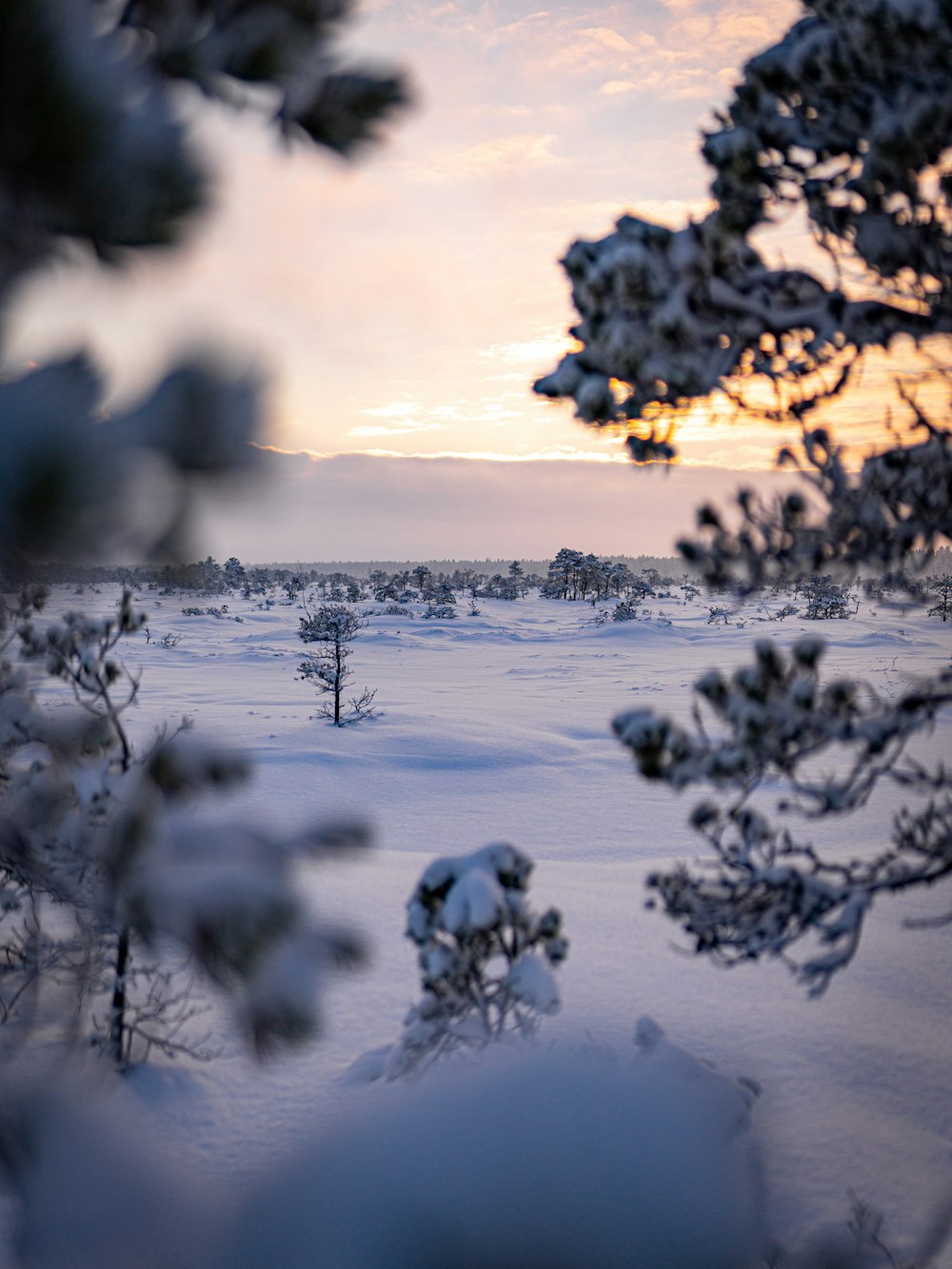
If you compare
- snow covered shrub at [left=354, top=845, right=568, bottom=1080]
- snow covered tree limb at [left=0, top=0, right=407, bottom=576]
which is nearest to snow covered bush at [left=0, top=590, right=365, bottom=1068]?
snow covered tree limb at [left=0, top=0, right=407, bottom=576]

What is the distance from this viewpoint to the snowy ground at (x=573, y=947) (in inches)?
160

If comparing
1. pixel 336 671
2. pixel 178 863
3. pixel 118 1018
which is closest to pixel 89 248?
pixel 178 863

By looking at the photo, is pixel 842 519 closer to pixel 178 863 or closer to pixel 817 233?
pixel 817 233

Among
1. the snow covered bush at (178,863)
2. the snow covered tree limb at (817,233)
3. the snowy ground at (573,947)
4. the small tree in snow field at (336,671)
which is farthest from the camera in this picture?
the small tree in snow field at (336,671)

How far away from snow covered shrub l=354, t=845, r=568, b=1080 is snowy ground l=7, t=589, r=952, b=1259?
0.37 meters

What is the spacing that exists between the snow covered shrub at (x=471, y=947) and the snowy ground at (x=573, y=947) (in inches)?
14.6

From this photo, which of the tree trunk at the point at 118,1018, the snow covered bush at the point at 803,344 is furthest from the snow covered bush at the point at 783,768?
the tree trunk at the point at 118,1018

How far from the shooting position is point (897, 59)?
7.97 feet

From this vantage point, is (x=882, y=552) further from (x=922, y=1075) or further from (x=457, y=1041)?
(x=922, y=1075)

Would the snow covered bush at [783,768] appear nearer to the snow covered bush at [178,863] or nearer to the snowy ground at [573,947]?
the snowy ground at [573,947]

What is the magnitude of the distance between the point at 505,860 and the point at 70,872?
194 centimetres

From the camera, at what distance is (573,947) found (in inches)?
241

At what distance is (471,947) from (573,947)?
2.79 m

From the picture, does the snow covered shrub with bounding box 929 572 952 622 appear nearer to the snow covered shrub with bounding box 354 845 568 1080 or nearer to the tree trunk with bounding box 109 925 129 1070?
the snow covered shrub with bounding box 354 845 568 1080
